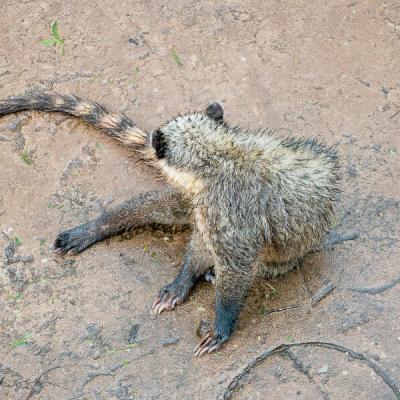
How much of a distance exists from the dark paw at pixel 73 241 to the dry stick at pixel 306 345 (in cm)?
170

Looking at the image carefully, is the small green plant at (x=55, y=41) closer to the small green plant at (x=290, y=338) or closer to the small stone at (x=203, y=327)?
the small stone at (x=203, y=327)

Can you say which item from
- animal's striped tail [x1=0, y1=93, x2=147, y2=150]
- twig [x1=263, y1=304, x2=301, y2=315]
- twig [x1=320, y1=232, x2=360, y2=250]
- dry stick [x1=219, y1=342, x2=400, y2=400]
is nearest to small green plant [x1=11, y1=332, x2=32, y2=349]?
dry stick [x1=219, y1=342, x2=400, y2=400]

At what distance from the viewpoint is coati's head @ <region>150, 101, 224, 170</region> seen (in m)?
5.81

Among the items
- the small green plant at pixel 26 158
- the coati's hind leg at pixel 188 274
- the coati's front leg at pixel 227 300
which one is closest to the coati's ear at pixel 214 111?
the coati's hind leg at pixel 188 274

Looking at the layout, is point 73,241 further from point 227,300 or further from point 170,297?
point 227,300

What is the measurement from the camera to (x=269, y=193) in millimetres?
5645

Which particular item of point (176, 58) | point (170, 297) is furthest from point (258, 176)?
point (176, 58)

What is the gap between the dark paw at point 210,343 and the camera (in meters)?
5.49

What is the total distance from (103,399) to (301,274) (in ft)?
5.92

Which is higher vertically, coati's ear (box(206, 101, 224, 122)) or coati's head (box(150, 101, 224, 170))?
coati's ear (box(206, 101, 224, 122))

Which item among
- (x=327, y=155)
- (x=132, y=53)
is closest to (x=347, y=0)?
(x=132, y=53)

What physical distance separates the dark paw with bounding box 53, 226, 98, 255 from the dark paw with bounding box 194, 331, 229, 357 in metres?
1.32

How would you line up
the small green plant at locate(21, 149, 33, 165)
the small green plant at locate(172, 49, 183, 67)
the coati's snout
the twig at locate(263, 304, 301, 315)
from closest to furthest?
the twig at locate(263, 304, 301, 315) → the coati's snout → the small green plant at locate(21, 149, 33, 165) → the small green plant at locate(172, 49, 183, 67)

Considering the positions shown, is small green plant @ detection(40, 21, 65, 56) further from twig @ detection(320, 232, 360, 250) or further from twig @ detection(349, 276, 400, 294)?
twig @ detection(349, 276, 400, 294)
